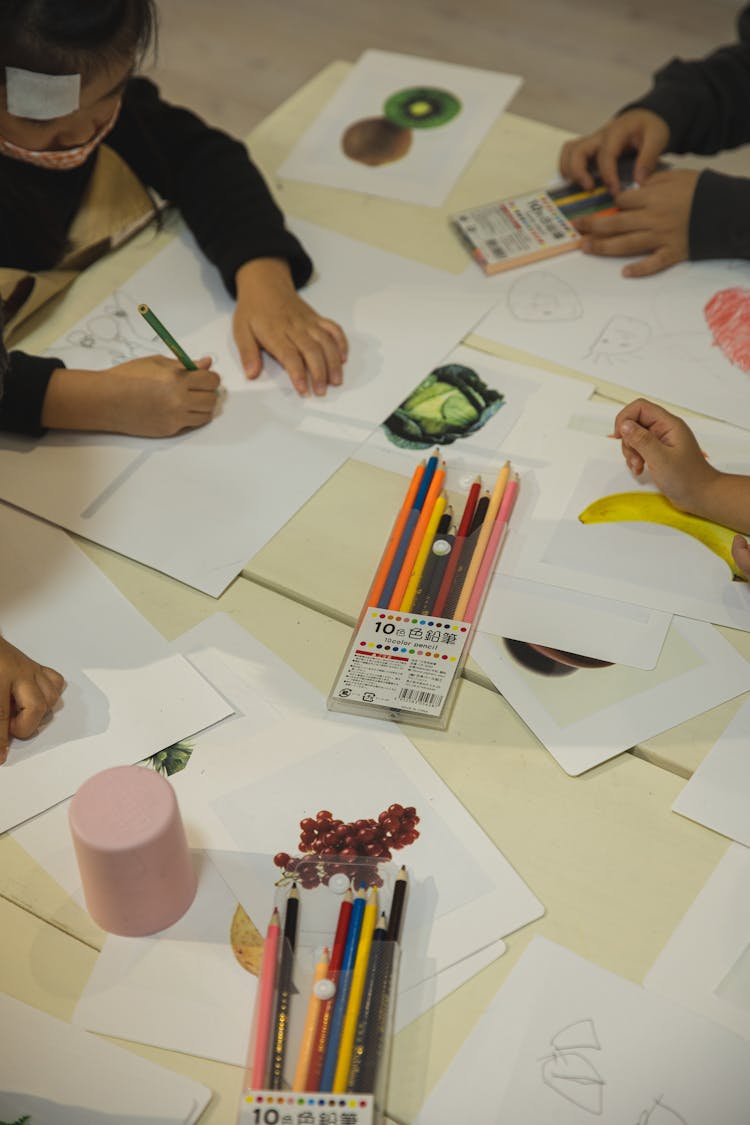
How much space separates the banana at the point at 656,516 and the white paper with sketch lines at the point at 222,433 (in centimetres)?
22

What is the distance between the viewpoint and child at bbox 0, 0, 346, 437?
933mm

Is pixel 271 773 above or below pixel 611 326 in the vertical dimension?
below

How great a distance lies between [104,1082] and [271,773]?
0.21 metres

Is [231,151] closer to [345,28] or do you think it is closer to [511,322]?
[511,322]

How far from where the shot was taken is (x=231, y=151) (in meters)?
1.18

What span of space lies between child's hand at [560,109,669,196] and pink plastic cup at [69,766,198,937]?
85cm

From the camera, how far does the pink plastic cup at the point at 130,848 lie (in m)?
0.62

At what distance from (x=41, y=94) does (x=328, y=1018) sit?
0.79 metres

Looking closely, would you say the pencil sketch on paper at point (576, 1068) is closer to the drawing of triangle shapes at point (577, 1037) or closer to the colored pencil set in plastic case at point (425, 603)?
the drawing of triangle shapes at point (577, 1037)

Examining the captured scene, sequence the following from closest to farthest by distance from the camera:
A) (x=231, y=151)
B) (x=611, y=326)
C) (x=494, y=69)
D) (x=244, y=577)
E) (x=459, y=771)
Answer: (x=459, y=771) < (x=244, y=577) < (x=611, y=326) < (x=231, y=151) < (x=494, y=69)

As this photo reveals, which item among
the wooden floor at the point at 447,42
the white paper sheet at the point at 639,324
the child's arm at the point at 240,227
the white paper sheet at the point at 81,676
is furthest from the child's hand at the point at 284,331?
the wooden floor at the point at 447,42

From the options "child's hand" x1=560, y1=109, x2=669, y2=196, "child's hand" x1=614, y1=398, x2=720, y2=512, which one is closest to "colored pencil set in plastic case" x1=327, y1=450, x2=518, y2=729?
"child's hand" x1=614, y1=398, x2=720, y2=512

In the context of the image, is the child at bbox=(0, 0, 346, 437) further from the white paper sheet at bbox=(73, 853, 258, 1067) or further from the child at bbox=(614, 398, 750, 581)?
the white paper sheet at bbox=(73, 853, 258, 1067)

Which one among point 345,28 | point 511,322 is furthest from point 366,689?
point 345,28
